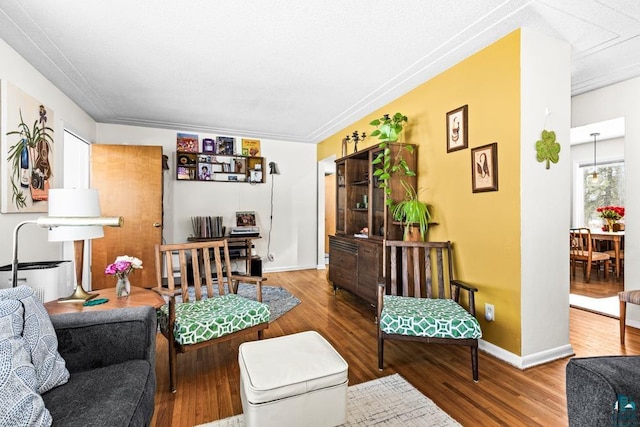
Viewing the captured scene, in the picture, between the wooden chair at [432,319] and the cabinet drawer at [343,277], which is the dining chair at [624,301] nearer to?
the wooden chair at [432,319]

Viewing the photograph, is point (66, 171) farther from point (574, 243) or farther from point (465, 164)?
point (574, 243)

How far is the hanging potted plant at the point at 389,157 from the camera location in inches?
119

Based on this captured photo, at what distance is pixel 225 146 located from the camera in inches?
200

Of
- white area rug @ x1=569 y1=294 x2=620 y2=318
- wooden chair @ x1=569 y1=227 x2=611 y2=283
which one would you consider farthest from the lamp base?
wooden chair @ x1=569 y1=227 x2=611 y2=283

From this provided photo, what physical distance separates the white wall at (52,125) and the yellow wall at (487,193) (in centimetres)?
354

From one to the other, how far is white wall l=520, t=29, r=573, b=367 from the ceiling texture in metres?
0.25

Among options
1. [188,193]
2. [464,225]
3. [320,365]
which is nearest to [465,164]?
[464,225]

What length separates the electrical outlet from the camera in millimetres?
2359

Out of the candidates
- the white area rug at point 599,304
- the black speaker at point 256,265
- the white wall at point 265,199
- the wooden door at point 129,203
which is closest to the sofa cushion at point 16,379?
the wooden door at point 129,203

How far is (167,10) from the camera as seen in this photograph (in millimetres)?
2002

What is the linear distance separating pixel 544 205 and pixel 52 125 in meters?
4.52

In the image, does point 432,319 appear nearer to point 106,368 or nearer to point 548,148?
point 548,148

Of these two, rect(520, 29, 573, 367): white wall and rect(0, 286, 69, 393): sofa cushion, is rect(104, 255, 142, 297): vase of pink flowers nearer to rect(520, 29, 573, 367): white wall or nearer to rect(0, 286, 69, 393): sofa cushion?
rect(0, 286, 69, 393): sofa cushion

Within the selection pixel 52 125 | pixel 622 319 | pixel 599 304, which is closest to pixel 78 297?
pixel 52 125
